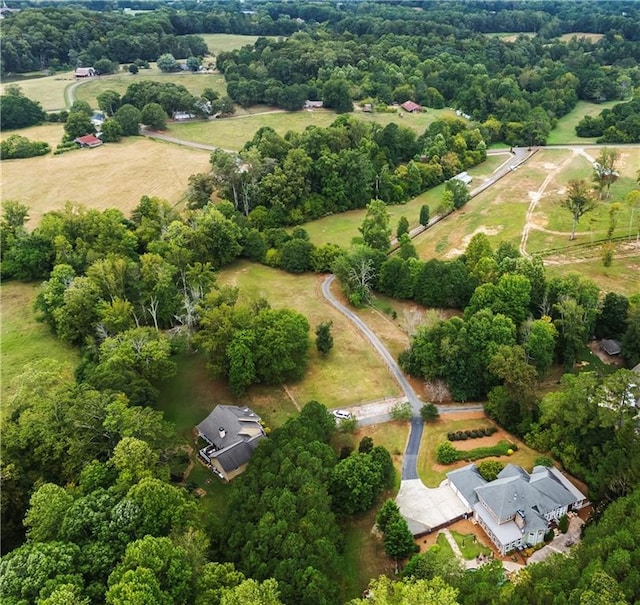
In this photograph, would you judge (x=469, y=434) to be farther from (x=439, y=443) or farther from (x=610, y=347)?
(x=610, y=347)

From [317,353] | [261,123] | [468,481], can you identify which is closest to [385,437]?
[468,481]

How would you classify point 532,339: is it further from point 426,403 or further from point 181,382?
point 181,382

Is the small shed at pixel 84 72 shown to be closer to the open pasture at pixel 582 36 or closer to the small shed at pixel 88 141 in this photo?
the small shed at pixel 88 141

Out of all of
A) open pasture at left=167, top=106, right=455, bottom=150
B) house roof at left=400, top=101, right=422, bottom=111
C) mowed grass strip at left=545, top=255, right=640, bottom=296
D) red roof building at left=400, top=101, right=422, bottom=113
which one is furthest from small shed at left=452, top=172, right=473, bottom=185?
house roof at left=400, top=101, right=422, bottom=111

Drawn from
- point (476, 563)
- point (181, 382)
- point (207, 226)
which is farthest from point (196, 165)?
point (476, 563)

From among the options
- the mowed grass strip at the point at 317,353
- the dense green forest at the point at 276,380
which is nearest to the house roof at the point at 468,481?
the dense green forest at the point at 276,380

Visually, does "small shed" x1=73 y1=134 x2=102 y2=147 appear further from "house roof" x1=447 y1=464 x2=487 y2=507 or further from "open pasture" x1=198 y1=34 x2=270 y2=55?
"house roof" x1=447 y1=464 x2=487 y2=507
